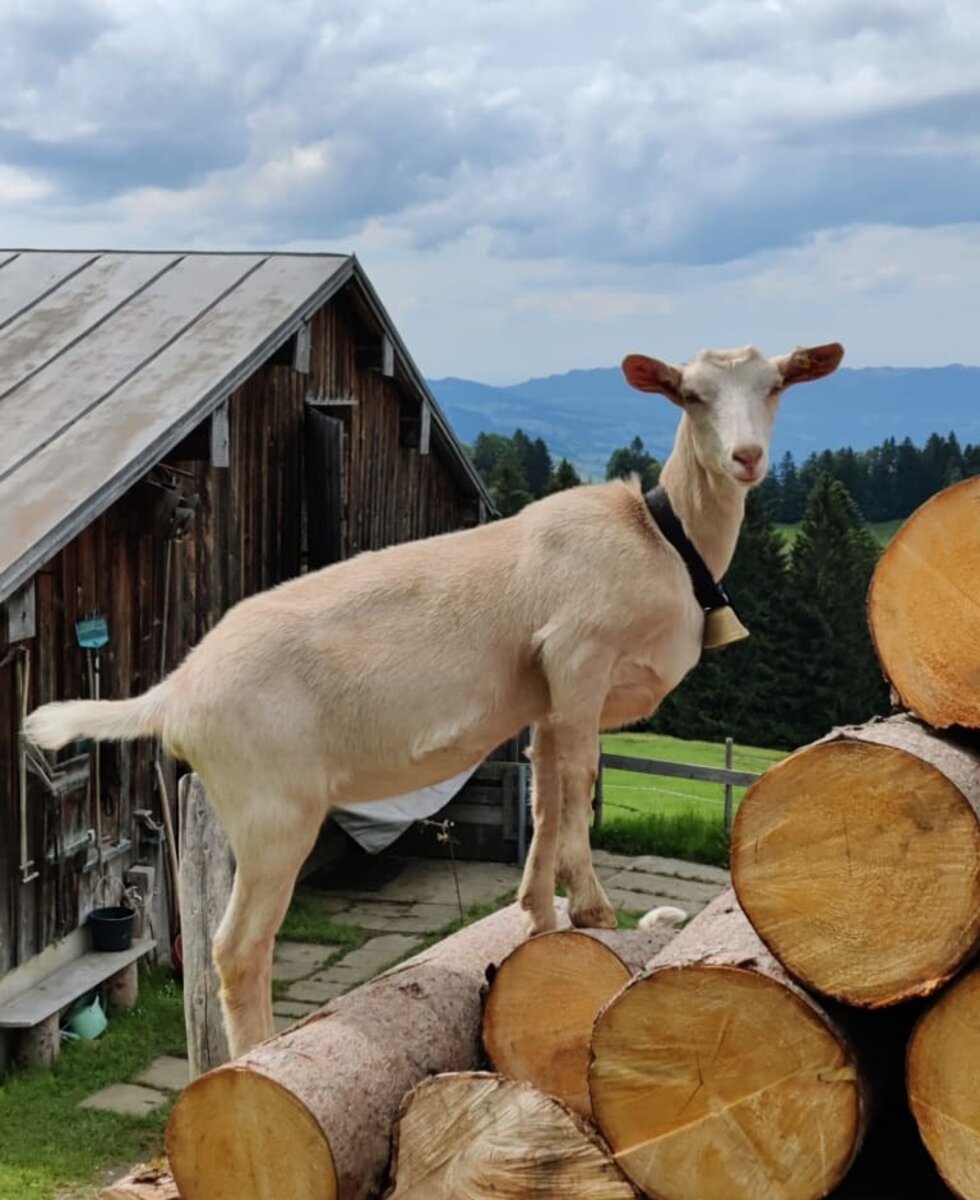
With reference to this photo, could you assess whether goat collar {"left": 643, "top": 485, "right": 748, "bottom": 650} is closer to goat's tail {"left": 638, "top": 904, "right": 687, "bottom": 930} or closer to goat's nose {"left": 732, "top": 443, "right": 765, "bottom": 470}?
goat's nose {"left": 732, "top": 443, "right": 765, "bottom": 470}

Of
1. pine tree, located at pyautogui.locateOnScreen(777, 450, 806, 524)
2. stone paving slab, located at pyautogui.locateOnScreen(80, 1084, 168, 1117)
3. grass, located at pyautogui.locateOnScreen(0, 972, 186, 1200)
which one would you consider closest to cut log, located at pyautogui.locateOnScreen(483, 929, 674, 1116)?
grass, located at pyautogui.locateOnScreen(0, 972, 186, 1200)

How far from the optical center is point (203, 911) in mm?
5859

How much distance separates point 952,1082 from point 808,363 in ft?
6.76

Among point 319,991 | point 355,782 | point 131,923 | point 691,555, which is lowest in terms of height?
point 319,991

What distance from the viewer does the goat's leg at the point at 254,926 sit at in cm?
447

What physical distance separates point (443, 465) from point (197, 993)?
1263cm

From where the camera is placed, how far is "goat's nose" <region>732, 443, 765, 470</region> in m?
4.20

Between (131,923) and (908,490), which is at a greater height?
(908,490)

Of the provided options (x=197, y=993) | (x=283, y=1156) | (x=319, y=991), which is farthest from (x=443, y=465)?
(x=283, y=1156)

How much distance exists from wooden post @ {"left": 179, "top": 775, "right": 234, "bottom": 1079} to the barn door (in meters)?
8.57

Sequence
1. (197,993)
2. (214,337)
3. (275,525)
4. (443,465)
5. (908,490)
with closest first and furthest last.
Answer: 1. (197,993)
2. (214,337)
3. (275,525)
4. (443,465)
5. (908,490)

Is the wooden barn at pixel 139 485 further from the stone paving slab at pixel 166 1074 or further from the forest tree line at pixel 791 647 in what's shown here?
the forest tree line at pixel 791 647

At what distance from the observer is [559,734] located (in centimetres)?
454

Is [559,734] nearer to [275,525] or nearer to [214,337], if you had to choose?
Answer: [214,337]
